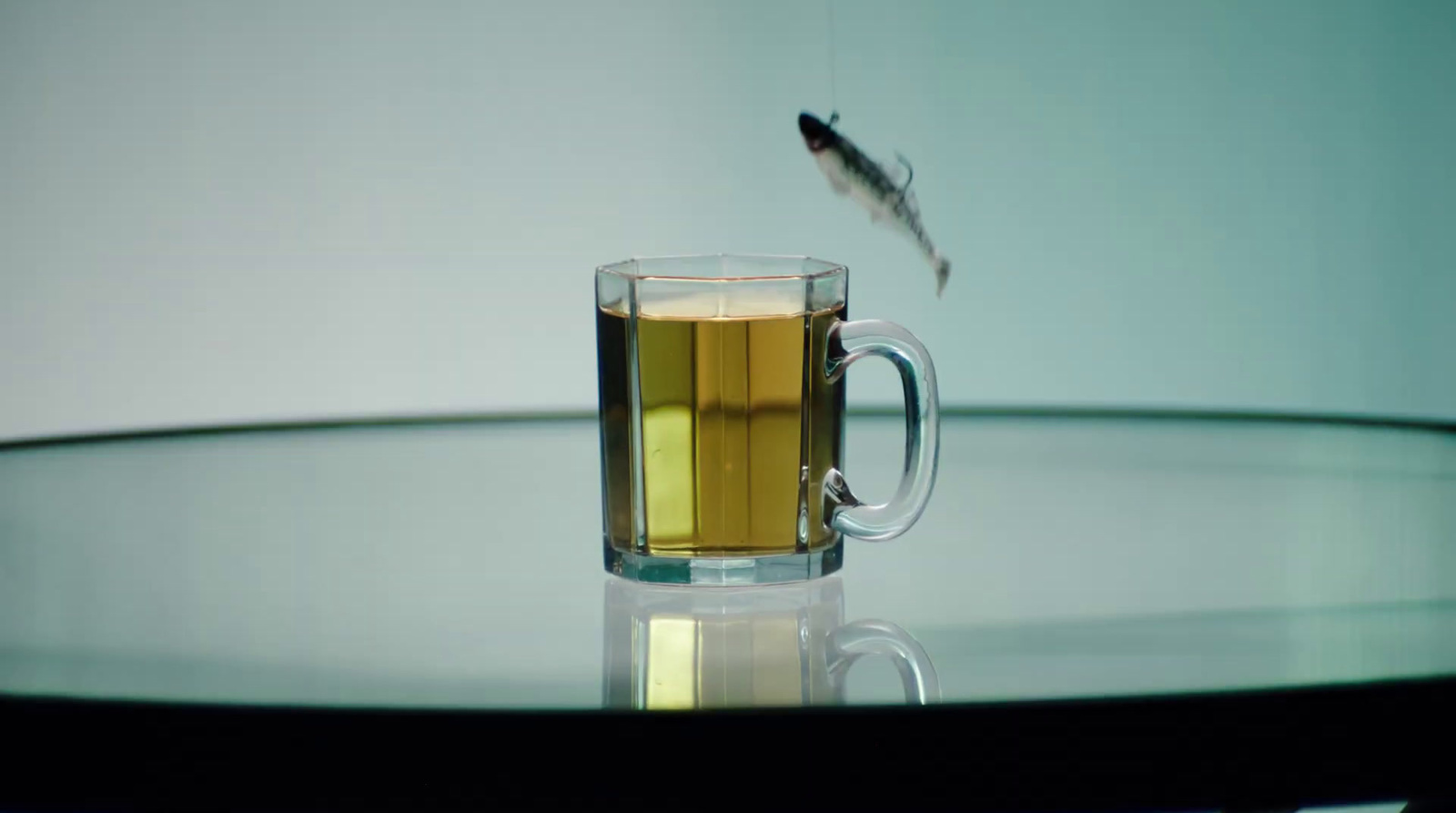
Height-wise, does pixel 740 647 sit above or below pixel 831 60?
below

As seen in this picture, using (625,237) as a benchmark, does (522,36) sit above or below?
above

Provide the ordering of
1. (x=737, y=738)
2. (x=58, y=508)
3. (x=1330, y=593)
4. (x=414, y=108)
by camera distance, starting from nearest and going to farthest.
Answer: (x=737, y=738) → (x=1330, y=593) → (x=58, y=508) → (x=414, y=108)

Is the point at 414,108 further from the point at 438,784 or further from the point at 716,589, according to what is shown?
the point at 438,784

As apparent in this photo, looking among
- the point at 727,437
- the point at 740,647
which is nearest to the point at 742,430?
the point at 727,437

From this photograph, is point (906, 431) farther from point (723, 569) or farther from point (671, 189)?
point (671, 189)

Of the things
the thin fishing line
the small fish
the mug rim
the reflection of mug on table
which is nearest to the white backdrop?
the thin fishing line

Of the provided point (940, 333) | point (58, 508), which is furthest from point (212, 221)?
point (58, 508)

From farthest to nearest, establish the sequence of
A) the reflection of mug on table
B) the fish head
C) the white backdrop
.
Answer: the white backdrop → the fish head → the reflection of mug on table

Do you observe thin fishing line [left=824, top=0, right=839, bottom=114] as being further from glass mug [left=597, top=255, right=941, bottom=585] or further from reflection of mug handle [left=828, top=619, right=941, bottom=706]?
reflection of mug handle [left=828, top=619, right=941, bottom=706]
